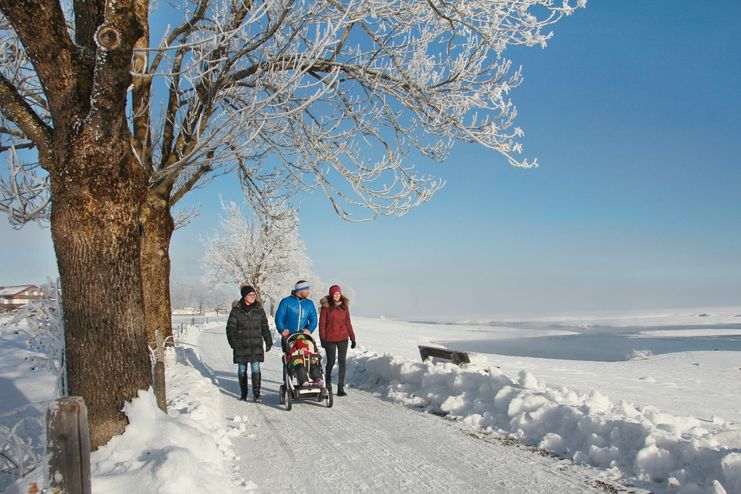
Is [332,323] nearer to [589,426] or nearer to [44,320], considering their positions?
[44,320]

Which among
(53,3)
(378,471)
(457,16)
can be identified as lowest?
(378,471)

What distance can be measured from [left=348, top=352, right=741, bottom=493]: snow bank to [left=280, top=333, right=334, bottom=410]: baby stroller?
137 centimetres

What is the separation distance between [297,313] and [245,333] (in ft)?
3.29

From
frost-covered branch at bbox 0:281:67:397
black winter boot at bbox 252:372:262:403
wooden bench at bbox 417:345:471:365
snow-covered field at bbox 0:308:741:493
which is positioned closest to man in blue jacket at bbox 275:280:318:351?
black winter boot at bbox 252:372:262:403

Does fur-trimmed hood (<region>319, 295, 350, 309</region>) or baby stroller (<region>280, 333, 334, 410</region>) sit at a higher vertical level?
fur-trimmed hood (<region>319, 295, 350, 309</region>)

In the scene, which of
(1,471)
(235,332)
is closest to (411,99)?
(235,332)

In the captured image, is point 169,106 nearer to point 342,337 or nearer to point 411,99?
point 411,99

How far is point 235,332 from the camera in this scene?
912 centimetres

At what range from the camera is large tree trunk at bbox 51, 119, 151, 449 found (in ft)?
15.4

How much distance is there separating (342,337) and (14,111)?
598 centimetres

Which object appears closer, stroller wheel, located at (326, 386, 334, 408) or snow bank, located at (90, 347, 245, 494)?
snow bank, located at (90, 347, 245, 494)

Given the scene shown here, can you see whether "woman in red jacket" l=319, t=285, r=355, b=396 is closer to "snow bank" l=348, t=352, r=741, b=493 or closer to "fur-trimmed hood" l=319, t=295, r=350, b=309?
"fur-trimmed hood" l=319, t=295, r=350, b=309

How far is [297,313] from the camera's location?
9.06m

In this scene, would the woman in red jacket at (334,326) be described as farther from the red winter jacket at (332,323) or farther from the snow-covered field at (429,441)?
the snow-covered field at (429,441)
